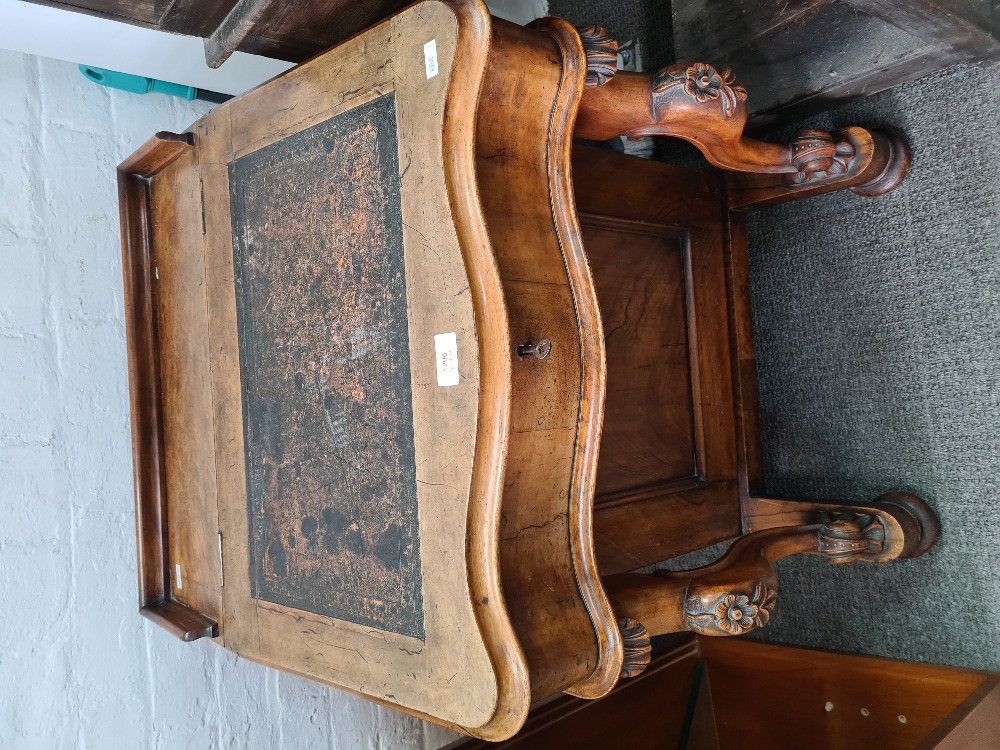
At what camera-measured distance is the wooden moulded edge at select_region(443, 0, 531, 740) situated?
2.50ft

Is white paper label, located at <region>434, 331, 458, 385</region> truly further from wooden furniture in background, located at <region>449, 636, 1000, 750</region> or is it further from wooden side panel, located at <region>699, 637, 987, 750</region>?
wooden side panel, located at <region>699, 637, 987, 750</region>

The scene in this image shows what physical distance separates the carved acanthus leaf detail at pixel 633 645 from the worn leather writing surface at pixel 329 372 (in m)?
0.22

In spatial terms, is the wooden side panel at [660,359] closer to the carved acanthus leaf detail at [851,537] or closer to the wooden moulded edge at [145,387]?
the carved acanthus leaf detail at [851,537]

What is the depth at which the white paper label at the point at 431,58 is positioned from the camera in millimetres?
808

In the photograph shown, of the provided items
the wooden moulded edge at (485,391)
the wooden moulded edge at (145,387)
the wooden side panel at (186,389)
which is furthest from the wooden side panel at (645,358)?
the wooden moulded edge at (145,387)

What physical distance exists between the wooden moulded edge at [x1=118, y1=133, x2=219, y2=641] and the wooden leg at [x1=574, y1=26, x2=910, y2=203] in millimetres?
660

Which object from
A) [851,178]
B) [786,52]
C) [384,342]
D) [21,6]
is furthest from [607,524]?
[21,6]

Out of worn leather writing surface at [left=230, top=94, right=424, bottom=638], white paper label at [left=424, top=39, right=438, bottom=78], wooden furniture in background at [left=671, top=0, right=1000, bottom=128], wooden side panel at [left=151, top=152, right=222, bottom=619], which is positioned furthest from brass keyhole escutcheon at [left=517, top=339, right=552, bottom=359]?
wooden furniture in background at [left=671, top=0, right=1000, bottom=128]

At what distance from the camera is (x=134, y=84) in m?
1.35

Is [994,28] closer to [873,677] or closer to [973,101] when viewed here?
[973,101]

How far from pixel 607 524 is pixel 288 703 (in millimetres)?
724

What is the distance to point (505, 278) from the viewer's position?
2.56 feet

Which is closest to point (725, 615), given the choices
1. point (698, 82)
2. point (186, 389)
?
point (698, 82)

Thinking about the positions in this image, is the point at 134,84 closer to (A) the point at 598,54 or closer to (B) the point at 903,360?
(A) the point at 598,54
